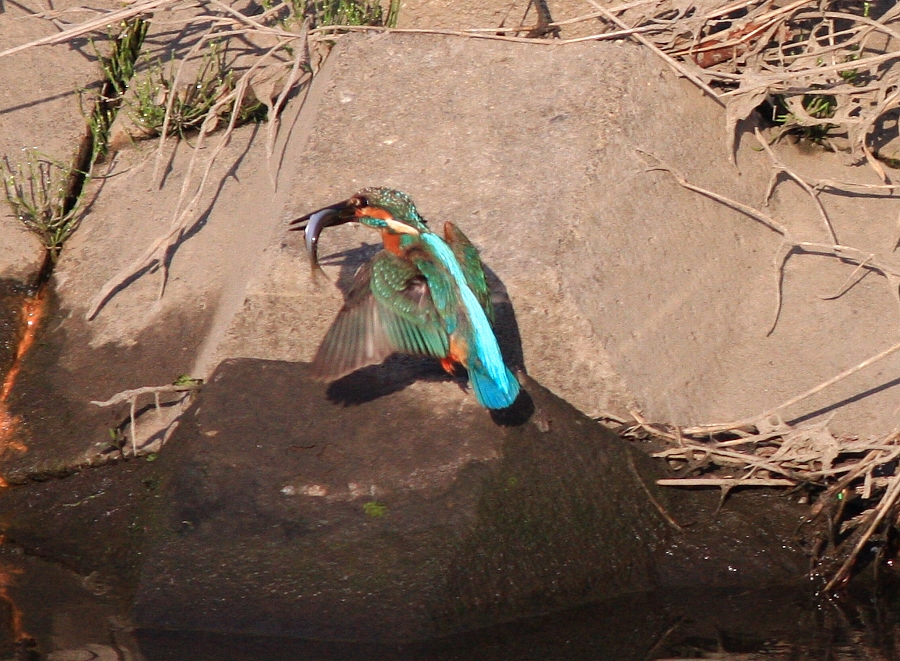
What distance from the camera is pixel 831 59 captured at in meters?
4.34

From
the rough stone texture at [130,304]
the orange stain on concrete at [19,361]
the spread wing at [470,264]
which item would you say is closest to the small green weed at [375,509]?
the spread wing at [470,264]

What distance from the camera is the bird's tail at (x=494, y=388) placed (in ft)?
10.2

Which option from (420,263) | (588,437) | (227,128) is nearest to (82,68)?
(227,128)

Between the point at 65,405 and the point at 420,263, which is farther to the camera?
the point at 65,405

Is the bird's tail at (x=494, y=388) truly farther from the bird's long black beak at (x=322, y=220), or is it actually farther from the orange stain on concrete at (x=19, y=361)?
the orange stain on concrete at (x=19, y=361)

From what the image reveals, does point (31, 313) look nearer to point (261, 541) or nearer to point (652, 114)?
point (261, 541)

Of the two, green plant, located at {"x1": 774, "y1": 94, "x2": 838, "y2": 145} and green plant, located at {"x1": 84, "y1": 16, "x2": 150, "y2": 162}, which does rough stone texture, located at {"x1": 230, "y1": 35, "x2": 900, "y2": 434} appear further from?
green plant, located at {"x1": 84, "y1": 16, "x2": 150, "y2": 162}

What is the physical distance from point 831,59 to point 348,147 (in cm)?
189

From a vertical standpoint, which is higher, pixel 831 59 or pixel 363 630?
pixel 831 59

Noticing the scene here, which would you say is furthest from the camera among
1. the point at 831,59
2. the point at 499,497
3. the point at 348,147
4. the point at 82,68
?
the point at 82,68

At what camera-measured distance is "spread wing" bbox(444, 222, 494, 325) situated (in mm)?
3271

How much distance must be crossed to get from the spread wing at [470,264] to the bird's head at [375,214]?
10 centimetres

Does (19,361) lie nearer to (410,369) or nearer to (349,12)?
(410,369)

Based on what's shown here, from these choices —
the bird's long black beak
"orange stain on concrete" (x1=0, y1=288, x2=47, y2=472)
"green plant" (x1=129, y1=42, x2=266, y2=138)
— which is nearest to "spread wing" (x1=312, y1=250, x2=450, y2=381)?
the bird's long black beak
